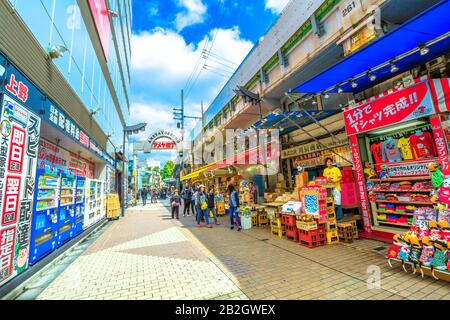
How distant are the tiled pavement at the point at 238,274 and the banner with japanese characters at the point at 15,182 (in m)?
0.87

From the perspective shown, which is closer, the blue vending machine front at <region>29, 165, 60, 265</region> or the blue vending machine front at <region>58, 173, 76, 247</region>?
the blue vending machine front at <region>29, 165, 60, 265</region>

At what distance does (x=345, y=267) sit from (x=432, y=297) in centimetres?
139

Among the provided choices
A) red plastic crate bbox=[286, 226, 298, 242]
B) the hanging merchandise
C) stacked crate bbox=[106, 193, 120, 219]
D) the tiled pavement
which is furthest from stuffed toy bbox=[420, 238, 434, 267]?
stacked crate bbox=[106, 193, 120, 219]

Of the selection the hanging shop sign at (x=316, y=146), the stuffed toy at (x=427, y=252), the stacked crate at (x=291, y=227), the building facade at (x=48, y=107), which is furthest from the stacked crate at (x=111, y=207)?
the stuffed toy at (x=427, y=252)

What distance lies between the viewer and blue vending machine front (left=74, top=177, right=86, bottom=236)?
299 inches

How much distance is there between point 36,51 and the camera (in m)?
5.28

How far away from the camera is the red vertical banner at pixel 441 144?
487 centimetres

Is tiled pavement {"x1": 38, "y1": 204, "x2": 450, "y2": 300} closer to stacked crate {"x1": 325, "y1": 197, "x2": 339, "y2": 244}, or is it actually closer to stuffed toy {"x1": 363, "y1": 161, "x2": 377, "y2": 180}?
stacked crate {"x1": 325, "y1": 197, "x2": 339, "y2": 244}

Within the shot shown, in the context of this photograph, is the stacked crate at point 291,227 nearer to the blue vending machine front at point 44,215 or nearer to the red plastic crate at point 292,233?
the red plastic crate at point 292,233

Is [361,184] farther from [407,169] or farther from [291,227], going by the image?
[291,227]

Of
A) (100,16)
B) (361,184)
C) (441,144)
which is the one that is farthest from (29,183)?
(100,16)

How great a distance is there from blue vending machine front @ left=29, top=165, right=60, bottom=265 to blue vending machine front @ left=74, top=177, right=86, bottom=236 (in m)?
1.85

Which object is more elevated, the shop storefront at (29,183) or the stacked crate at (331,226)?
the shop storefront at (29,183)
